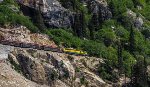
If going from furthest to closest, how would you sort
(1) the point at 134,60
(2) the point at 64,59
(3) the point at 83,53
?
(1) the point at 134,60
(3) the point at 83,53
(2) the point at 64,59

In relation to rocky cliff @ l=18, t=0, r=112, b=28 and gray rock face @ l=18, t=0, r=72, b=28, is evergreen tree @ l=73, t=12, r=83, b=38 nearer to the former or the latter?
rocky cliff @ l=18, t=0, r=112, b=28

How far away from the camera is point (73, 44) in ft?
502

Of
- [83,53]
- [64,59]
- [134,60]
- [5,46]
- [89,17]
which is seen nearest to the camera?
[5,46]

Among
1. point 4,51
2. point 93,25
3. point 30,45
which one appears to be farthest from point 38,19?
point 4,51

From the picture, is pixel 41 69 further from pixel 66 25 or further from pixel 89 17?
pixel 89 17

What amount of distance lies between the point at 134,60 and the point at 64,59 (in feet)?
92.1

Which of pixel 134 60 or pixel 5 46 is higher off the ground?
pixel 5 46

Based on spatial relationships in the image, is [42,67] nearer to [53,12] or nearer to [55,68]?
[55,68]

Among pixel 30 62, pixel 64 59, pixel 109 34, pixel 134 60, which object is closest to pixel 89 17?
pixel 109 34

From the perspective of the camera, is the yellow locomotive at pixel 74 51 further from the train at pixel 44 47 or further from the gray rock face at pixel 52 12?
the gray rock face at pixel 52 12

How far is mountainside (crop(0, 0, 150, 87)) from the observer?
5084 inches

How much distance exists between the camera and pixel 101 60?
150 meters

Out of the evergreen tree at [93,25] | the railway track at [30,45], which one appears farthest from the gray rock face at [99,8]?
the railway track at [30,45]

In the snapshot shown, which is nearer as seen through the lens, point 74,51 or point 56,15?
point 74,51
